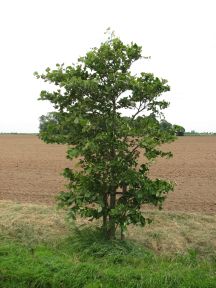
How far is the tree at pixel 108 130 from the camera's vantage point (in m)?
7.23

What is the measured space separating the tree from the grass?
2.12 feet

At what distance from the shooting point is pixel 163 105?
7.57 m

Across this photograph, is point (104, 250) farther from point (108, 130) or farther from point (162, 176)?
point (162, 176)

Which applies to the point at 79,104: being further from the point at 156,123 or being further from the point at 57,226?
the point at 57,226

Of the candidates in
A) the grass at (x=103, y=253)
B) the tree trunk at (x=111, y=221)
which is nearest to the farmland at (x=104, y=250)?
the grass at (x=103, y=253)

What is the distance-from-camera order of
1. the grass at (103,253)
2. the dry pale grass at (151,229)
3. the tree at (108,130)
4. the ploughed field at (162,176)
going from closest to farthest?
the grass at (103,253) < the tree at (108,130) < the dry pale grass at (151,229) < the ploughed field at (162,176)

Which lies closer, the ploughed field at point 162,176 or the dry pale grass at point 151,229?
the dry pale grass at point 151,229

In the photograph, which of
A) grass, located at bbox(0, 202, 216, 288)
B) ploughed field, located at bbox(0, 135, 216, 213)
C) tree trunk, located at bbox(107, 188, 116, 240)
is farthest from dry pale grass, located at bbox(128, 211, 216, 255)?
ploughed field, located at bbox(0, 135, 216, 213)

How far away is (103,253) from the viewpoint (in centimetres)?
725

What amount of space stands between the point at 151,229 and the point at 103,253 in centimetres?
222

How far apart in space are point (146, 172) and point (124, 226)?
1156mm

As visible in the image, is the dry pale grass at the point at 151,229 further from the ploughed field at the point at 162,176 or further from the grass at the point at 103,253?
the ploughed field at the point at 162,176

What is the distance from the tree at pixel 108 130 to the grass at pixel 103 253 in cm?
64

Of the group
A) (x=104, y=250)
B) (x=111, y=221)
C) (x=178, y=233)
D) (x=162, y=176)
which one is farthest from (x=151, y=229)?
(x=162, y=176)
